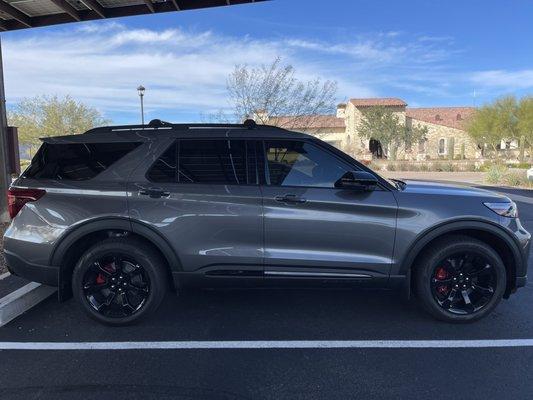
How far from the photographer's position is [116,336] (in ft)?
13.0

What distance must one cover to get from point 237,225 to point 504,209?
7.77 ft

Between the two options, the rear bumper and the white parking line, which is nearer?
the white parking line

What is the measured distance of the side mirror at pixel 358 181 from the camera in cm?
390

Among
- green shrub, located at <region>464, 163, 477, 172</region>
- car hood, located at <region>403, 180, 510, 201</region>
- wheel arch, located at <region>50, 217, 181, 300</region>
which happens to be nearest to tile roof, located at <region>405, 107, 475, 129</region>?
green shrub, located at <region>464, 163, 477, 172</region>

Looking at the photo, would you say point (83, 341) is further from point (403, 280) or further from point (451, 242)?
point (451, 242)

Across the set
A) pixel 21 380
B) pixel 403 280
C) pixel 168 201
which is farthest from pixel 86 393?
pixel 403 280

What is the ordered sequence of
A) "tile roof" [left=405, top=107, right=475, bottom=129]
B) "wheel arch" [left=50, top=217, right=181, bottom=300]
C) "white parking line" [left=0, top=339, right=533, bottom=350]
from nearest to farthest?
"white parking line" [left=0, top=339, right=533, bottom=350] → "wheel arch" [left=50, top=217, right=181, bottom=300] → "tile roof" [left=405, top=107, right=475, bottom=129]

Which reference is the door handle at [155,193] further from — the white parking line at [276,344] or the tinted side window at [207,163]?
the white parking line at [276,344]

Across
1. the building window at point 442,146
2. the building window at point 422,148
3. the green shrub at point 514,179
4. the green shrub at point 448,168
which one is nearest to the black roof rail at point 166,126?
the green shrub at point 514,179

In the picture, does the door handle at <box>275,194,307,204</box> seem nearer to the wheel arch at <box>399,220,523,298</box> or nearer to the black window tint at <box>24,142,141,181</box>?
the wheel arch at <box>399,220,523,298</box>

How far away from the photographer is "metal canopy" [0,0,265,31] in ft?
24.9

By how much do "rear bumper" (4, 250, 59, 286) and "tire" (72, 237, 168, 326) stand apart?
19cm

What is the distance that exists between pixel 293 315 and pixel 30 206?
2576 mm

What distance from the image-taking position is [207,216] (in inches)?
156
